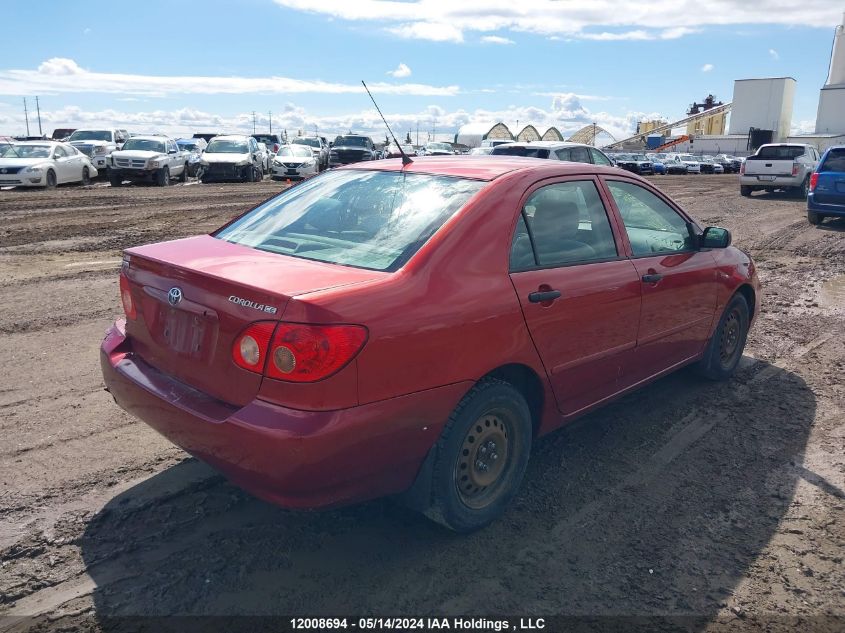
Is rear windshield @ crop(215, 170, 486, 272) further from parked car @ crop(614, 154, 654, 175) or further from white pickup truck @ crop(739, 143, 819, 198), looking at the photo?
parked car @ crop(614, 154, 654, 175)

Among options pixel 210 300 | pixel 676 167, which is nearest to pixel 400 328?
pixel 210 300

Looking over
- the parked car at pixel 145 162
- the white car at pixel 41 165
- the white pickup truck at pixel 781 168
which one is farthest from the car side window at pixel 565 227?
the parked car at pixel 145 162

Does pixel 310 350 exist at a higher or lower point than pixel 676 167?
higher

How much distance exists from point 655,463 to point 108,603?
2888 millimetres

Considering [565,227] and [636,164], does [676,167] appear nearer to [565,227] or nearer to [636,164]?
[636,164]

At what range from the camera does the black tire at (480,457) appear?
3.06 meters

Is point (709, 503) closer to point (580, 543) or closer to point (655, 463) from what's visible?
point (655, 463)

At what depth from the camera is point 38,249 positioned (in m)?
10.6

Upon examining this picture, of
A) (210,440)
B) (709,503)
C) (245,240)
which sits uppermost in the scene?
(245,240)

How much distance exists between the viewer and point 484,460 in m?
3.30

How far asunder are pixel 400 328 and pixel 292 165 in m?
26.2

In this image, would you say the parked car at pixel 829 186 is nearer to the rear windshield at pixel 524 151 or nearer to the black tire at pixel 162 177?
the rear windshield at pixel 524 151

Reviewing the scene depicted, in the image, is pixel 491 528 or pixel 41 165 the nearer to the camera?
pixel 491 528

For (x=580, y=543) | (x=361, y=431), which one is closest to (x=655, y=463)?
(x=580, y=543)
